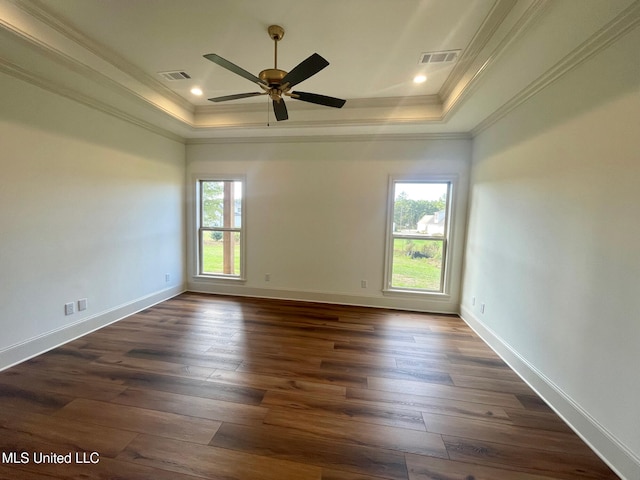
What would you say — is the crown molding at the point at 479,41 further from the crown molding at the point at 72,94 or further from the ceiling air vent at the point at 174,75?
the crown molding at the point at 72,94

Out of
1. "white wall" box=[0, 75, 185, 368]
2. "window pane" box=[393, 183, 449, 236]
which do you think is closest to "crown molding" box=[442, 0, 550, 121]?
"window pane" box=[393, 183, 449, 236]

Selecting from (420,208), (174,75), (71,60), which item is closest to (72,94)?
(71,60)

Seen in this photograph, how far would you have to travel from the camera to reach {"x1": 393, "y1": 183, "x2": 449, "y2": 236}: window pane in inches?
155

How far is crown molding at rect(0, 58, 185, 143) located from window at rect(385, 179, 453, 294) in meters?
3.66

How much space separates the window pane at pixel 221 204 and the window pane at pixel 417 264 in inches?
107

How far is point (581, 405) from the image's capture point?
70.1 inches

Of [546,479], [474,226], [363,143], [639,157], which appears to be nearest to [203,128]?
[363,143]

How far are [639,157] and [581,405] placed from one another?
1.64 m

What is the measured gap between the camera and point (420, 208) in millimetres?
3994

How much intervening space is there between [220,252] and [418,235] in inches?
134

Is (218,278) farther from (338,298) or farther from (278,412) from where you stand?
(278,412)

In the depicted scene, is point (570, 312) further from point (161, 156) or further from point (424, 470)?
point (161, 156)

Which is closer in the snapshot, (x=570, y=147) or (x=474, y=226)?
(x=570, y=147)

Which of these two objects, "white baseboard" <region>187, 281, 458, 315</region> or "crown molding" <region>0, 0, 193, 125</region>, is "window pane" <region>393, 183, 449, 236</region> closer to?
"white baseboard" <region>187, 281, 458, 315</region>
